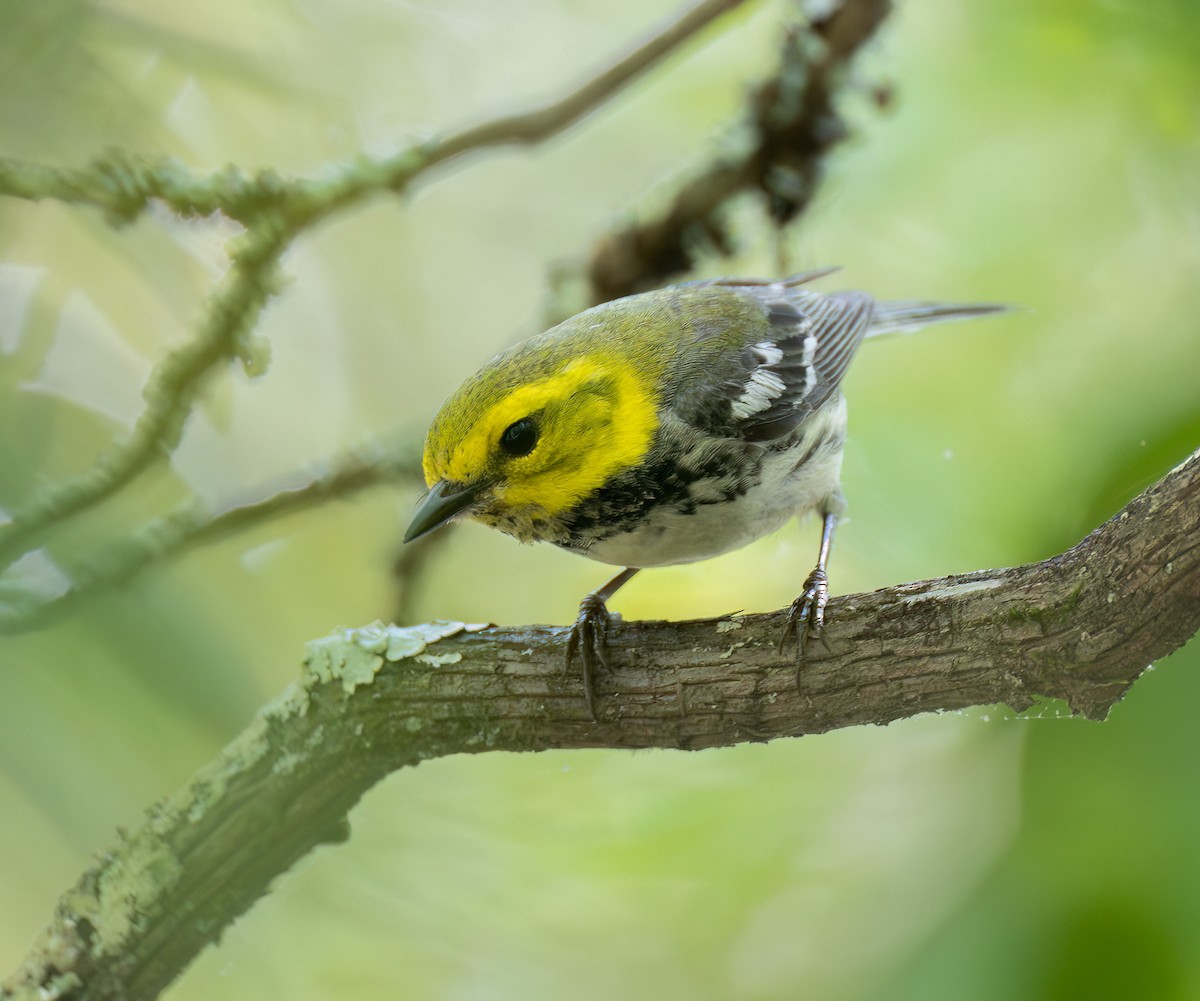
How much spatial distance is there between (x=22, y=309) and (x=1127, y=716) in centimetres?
156

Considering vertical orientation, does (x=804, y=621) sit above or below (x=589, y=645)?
above

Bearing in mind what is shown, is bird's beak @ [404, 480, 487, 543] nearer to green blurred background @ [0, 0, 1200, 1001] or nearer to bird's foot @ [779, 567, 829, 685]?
green blurred background @ [0, 0, 1200, 1001]

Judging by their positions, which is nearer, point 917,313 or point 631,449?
point 631,449

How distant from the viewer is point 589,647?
168 centimetres

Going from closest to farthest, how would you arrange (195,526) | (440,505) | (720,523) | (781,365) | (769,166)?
(195,526), (440,505), (720,523), (781,365), (769,166)

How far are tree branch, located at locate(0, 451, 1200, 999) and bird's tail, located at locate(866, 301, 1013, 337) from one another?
107cm

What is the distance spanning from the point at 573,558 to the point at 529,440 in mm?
831

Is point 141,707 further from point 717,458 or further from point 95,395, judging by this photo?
point 717,458

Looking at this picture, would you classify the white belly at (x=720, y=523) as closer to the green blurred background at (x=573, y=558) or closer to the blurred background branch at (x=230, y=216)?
the green blurred background at (x=573, y=558)

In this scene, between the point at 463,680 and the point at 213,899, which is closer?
the point at 213,899

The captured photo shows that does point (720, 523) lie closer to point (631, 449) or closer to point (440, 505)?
point (631, 449)

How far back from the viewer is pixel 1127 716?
138cm

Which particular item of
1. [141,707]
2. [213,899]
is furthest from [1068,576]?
[213,899]

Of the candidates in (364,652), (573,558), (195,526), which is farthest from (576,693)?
(573,558)
